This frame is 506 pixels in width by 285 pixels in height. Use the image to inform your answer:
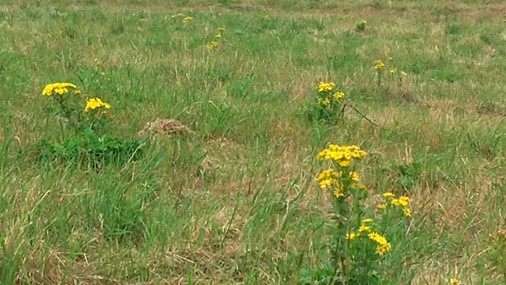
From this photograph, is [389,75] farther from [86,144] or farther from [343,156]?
[343,156]

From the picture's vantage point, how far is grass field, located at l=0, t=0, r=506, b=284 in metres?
2.58

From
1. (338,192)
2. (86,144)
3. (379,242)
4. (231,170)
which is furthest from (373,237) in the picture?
(86,144)

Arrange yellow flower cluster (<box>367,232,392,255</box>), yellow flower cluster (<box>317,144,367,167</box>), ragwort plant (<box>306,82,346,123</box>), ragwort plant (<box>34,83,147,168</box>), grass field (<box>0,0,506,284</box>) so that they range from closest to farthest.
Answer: yellow flower cluster (<box>367,232,392,255</box>), yellow flower cluster (<box>317,144,367,167</box>), grass field (<box>0,0,506,284</box>), ragwort plant (<box>34,83,147,168</box>), ragwort plant (<box>306,82,346,123</box>)

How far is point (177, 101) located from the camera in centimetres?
518

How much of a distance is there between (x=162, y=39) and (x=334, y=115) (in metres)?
5.32

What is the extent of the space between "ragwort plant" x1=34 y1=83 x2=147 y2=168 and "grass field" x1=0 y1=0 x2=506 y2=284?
3.7 inches

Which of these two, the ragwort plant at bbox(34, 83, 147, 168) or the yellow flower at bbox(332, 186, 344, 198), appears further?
the ragwort plant at bbox(34, 83, 147, 168)

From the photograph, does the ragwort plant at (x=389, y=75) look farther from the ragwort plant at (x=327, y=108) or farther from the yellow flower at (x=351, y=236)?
the yellow flower at (x=351, y=236)

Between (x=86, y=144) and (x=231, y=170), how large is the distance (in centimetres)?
90

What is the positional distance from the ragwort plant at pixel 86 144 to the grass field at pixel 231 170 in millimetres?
95

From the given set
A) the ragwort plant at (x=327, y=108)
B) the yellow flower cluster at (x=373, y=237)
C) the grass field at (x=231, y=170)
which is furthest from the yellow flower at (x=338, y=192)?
the ragwort plant at (x=327, y=108)

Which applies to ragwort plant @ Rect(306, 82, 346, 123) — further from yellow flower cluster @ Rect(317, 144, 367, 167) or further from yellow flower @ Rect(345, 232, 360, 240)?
yellow flower @ Rect(345, 232, 360, 240)

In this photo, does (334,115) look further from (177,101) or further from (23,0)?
(23,0)

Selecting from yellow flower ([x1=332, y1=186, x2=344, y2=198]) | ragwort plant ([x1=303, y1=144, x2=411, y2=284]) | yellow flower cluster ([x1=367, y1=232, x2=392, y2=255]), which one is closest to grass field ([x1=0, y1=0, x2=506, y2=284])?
ragwort plant ([x1=303, y1=144, x2=411, y2=284])
